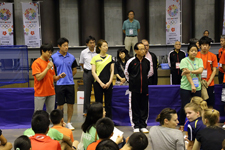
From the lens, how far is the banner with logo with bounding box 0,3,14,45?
1101 cm

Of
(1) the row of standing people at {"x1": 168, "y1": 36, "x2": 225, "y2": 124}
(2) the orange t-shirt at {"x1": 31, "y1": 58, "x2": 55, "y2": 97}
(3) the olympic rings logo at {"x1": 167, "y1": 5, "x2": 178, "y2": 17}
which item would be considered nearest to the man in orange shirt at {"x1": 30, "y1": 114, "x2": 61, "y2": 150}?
(2) the orange t-shirt at {"x1": 31, "y1": 58, "x2": 55, "y2": 97}

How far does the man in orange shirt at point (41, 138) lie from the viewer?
105 inches

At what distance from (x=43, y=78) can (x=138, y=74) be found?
64.2 inches

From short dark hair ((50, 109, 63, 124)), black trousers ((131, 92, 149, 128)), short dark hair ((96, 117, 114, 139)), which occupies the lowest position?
black trousers ((131, 92, 149, 128))

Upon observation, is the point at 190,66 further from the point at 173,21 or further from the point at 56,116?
the point at 173,21

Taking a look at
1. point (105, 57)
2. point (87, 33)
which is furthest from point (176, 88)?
point (87, 33)

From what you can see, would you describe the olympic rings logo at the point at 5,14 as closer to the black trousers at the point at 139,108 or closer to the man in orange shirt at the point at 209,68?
the black trousers at the point at 139,108

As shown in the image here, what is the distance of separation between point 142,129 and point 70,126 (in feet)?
4.37

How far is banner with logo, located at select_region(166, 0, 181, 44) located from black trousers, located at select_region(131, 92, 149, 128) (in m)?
6.04

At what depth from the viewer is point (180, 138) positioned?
115 inches

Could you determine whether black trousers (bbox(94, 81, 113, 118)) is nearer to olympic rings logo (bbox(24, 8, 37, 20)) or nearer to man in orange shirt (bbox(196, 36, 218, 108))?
man in orange shirt (bbox(196, 36, 218, 108))

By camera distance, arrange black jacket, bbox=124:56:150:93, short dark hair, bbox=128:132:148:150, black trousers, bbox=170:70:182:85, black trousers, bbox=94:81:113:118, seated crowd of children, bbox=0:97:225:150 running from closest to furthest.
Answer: short dark hair, bbox=128:132:148:150
seated crowd of children, bbox=0:97:225:150
black jacket, bbox=124:56:150:93
black trousers, bbox=94:81:113:118
black trousers, bbox=170:70:182:85

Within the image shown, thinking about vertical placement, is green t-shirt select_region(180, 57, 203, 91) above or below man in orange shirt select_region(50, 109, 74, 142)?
above

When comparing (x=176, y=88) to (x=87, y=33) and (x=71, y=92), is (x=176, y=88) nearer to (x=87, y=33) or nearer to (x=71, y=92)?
(x=71, y=92)
